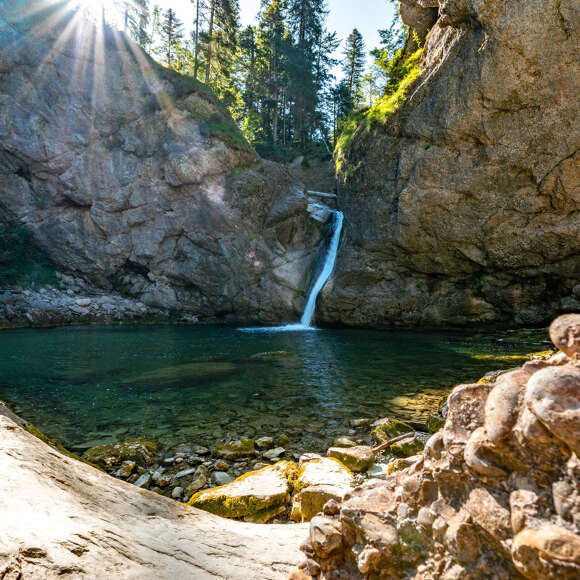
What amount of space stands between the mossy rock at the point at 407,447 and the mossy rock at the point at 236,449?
7.35 feet

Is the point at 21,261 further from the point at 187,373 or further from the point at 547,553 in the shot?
the point at 547,553

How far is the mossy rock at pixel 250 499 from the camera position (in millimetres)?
3891

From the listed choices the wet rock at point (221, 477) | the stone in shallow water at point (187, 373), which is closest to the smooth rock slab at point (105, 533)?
the wet rock at point (221, 477)

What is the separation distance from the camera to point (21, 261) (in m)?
27.4

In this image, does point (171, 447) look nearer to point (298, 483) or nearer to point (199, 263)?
point (298, 483)

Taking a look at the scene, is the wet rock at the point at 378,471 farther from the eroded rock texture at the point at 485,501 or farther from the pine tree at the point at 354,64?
the pine tree at the point at 354,64

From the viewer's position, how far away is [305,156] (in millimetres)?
37438

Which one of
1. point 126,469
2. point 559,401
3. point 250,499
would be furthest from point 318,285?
point 559,401

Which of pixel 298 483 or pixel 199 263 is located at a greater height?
pixel 199 263

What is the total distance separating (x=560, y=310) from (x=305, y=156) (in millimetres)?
27310

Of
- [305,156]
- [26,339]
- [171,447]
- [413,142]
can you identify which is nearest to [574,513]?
[171,447]

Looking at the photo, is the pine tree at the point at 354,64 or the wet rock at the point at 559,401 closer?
the wet rock at the point at 559,401

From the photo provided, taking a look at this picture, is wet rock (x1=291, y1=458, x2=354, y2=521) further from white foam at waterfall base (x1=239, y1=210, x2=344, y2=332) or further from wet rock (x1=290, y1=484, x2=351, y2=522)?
white foam at waterfall base (x1=239, y1=210, x2=344, y2=332)

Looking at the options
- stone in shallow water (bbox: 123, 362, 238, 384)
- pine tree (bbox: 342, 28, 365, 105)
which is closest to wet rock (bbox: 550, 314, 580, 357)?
stone in shallow water (bbox: 123, 362, 238, 384)
